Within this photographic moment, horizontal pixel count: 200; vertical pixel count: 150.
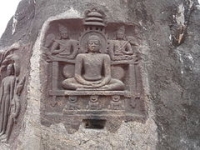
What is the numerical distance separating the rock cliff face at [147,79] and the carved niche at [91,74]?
0.09m

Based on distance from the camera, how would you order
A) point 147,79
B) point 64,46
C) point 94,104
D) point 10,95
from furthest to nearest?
point 10,95, point 64,46, point 147,79, point 94,104

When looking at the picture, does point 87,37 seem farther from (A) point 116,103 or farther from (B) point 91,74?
(A) point 116,103

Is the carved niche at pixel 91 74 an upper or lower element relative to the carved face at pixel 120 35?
lower

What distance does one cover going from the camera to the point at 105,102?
5195 mm

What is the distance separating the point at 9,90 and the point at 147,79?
1.76m

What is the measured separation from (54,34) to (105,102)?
1.07 m

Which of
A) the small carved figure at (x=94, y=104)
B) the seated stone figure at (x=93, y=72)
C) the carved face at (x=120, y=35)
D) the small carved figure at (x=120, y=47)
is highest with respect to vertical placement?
the carved face at (x=120, y=35)

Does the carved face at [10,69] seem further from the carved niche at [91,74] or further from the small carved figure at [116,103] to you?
the small carved figure at [116,103]

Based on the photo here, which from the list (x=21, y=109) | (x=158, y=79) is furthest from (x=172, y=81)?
(x=21, y=109)

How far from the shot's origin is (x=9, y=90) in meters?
5.63

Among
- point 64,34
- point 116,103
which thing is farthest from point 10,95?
point 116,103

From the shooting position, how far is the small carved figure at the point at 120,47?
539cm

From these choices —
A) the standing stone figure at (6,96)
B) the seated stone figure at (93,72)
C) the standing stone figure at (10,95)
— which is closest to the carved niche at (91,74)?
the seated stone figure at (93,72)

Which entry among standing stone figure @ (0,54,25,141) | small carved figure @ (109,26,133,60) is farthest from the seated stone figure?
standing stone figure @ (0,54,25,141)
